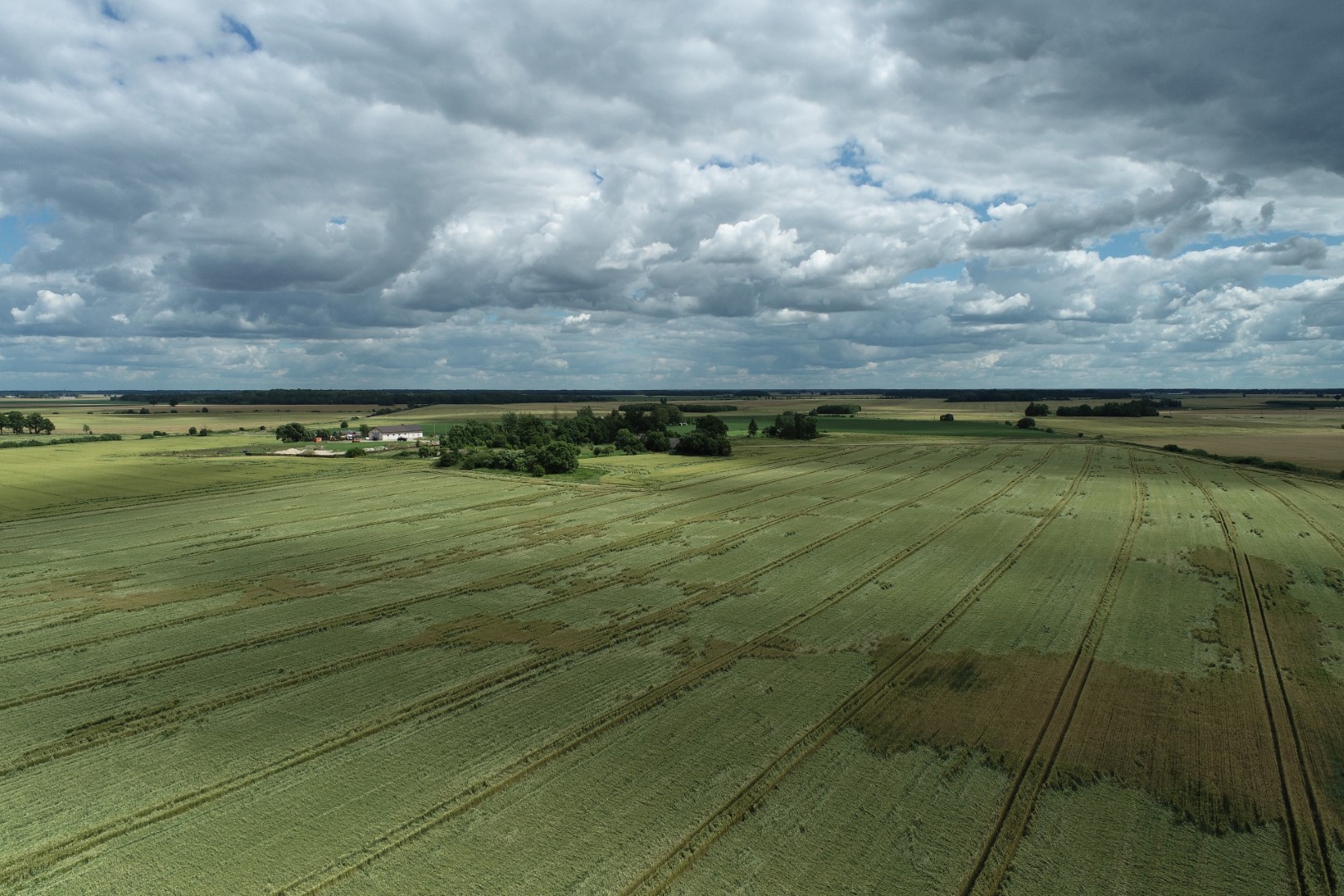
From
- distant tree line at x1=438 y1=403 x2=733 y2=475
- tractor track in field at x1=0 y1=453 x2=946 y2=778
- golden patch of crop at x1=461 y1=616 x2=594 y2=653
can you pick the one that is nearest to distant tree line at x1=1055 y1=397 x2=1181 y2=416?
distant tree line at x1=438 y1=403 x2=733 y2=475

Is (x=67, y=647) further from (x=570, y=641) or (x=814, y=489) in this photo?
(x=814, y=489)

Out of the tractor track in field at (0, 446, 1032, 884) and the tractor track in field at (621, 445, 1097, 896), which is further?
the tractor track in field at (0, 446, 1032, 884)

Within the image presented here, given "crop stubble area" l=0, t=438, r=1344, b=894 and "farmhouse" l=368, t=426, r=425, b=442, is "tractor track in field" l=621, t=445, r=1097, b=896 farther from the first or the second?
"farmhouse" l=368, t=426, r=425, b=442

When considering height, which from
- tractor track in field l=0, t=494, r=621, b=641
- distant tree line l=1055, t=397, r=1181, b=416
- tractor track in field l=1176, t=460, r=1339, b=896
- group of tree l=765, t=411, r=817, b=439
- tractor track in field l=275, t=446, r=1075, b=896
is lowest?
tractor track in field l=0, t=494, r=621, b=641

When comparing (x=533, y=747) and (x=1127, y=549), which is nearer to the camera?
(x=533, y=747)

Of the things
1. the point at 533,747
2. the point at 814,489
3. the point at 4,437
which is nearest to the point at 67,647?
A: the point at 533,747

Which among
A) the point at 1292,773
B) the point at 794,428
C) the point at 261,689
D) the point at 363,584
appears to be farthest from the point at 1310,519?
the point at 794,428

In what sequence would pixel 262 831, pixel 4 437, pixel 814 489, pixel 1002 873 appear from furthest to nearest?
1. pixel 4 437
2. pixel 814 489
3. pixel 262 831
4. pixel 1002 873
